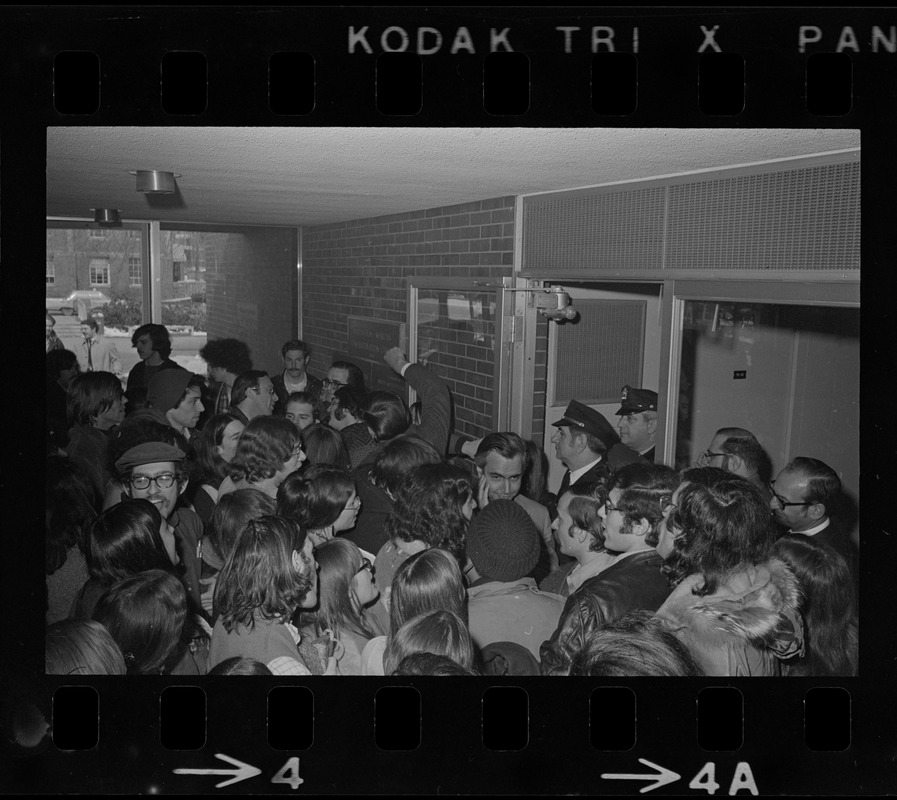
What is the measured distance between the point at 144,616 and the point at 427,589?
0.90 meters

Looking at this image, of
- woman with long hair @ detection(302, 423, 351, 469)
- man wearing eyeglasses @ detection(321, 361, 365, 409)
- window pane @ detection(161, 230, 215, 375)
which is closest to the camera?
woman with long hair @ detection(302, 423, 351, 469)

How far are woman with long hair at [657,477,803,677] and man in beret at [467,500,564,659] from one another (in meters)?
0.43

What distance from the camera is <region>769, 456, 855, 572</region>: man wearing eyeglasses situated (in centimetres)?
315

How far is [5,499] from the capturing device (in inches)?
111

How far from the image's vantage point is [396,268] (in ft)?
17.9

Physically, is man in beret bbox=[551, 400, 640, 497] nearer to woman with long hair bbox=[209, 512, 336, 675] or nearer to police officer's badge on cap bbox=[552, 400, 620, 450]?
police officer's badge on cap bbox=[552, 400, 620, 450]

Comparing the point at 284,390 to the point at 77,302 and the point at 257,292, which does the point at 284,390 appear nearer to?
the point at 257,292

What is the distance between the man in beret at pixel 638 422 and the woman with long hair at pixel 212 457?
204 centimetres

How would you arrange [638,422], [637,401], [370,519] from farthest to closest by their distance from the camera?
[637,401] → [638,422] → [370,519]

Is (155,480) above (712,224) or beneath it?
beneath

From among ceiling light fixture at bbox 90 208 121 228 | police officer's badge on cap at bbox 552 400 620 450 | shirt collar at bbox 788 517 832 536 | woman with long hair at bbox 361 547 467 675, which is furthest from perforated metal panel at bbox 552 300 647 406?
ceiling light fixture at bbox 90 208 121 228

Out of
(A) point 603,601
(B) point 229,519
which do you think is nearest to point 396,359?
(B) point 229,519

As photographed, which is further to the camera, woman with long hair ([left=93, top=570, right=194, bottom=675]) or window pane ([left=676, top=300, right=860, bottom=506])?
window pane ([left=676, top=300, right=860, bottom=506])
